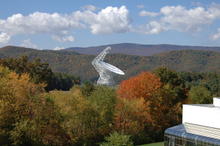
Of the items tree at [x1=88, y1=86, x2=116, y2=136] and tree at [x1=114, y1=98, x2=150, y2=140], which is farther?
tree at [x1=114, y1=98, x2=150, y2=140]

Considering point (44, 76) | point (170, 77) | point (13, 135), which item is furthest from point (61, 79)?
point (13, 135)

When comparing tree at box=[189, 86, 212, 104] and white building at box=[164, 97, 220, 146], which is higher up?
white building at box=[164, 97, 220, 146]

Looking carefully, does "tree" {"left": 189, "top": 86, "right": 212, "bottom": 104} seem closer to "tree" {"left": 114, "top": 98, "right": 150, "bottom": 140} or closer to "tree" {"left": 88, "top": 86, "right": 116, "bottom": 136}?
"tree" {"left": 114, "top": 98, "right": 150, "bottom": 140}

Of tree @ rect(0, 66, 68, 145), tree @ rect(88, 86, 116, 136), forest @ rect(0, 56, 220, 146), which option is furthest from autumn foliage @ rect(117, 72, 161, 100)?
tree @ rect(0, 66, 68, 145)

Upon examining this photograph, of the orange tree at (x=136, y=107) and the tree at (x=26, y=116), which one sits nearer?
the tree at (x=26, y=116)

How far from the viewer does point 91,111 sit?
136 feet

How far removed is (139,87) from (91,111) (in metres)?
10.6

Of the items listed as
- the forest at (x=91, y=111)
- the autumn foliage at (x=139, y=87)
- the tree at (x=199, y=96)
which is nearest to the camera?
the forest at (x=91, y=111)

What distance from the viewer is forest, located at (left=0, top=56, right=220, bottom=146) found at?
35.5 meters

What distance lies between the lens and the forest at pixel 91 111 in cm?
3553

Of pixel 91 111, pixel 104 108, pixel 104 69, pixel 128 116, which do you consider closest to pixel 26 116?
pixel 91 111

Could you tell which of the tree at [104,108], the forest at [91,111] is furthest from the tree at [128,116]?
the tree at [104,108]

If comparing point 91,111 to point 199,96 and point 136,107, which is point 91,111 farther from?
point 199,96

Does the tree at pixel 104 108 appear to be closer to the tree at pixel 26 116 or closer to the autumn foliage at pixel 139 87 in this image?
the autumn foliage at pixel 139 87
